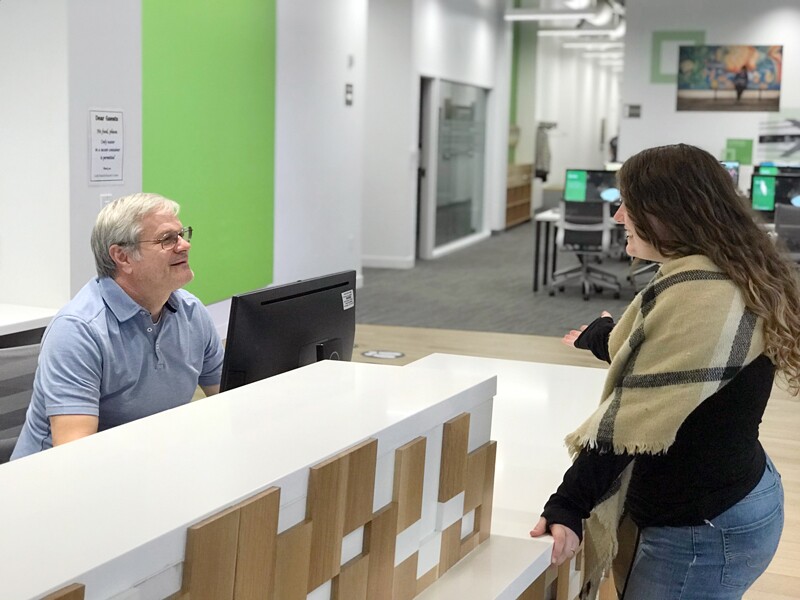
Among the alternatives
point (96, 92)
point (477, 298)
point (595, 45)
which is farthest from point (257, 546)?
A: point (595, 45)

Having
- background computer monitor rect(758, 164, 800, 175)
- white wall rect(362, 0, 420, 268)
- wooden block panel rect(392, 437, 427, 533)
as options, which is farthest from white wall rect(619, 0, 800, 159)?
wooden block panel rect(392, 437, 427, 533)

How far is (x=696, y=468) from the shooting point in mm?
1818

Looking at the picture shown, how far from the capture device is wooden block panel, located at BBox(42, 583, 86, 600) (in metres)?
0.99

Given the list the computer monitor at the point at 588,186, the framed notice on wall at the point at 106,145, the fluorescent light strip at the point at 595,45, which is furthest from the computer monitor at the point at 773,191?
the fluorescent light strip at the point at 595,45

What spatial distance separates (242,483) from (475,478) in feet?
2.19

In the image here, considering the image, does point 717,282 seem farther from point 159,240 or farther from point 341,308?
point 159,240

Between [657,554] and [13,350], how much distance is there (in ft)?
5.12

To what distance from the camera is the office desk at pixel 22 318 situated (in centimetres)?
432

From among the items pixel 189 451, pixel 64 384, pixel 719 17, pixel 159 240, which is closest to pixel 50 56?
pixel 159 240

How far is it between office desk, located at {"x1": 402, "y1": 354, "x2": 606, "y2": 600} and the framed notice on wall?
8.13 ft

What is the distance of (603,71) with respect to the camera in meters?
28.8

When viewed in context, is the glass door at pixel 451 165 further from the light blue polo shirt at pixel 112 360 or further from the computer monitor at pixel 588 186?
the light blue polo shirt at pixel 112 360

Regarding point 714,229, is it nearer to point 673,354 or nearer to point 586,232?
point 673,354

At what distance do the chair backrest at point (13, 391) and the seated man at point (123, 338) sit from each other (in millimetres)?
76
